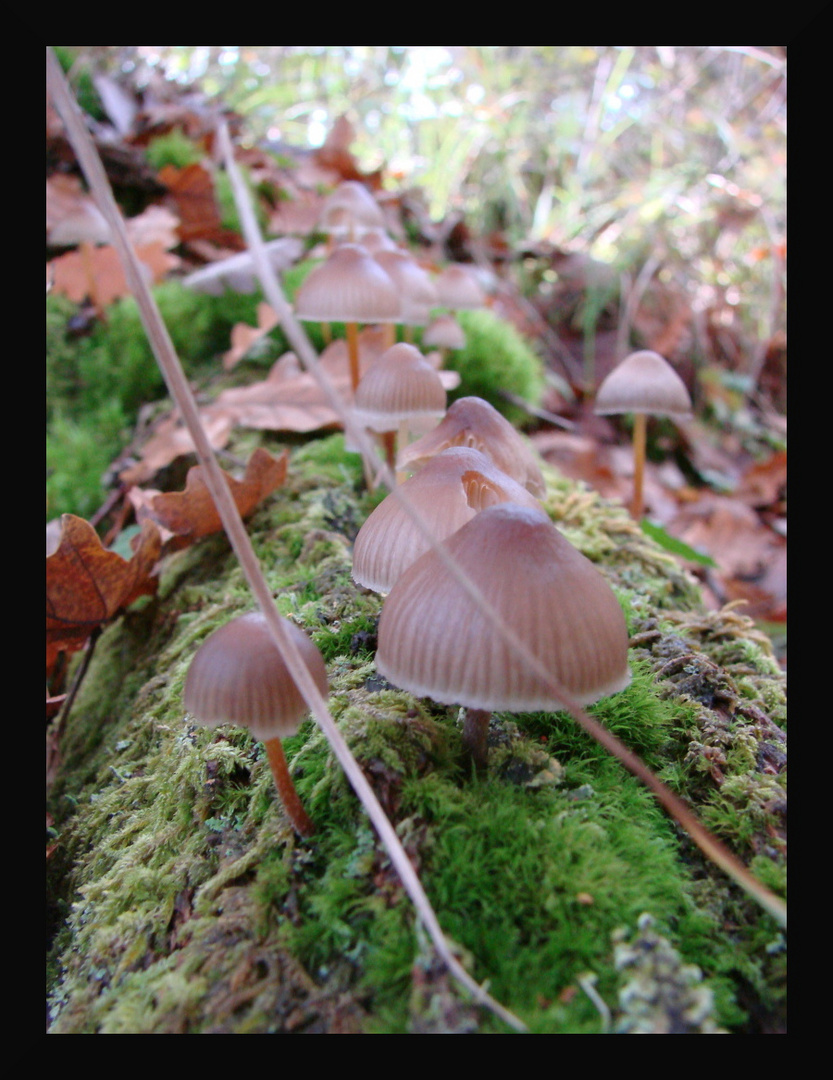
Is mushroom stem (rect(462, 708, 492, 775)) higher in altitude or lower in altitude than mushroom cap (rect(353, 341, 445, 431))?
lower

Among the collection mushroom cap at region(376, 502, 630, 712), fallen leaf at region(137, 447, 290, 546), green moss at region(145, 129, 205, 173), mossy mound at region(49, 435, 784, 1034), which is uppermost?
green moss at region(145, 129, 205, 173)

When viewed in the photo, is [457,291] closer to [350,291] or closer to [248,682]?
[350,291]

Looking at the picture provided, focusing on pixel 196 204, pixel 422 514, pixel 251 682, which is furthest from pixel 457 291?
pixel 251 682

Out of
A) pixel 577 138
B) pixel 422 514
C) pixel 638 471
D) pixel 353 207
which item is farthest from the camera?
pixel 577 138

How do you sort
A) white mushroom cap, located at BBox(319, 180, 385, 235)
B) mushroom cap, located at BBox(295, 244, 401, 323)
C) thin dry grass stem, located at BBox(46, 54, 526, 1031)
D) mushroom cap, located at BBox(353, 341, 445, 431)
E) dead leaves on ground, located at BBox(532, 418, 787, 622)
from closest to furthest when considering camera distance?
thin dry grass stem, located at BBox(46, 54, 526, 1031)
mushroom cap, located at BBox(353, 341, 445, 431)
mushroom cap, located at BBox(295, 244, 401, 323)
white mushroom cap, located at BBox(319, 180, 385, 235)
dead leaves on ground, located at BBox(532, 418, 787, 622)

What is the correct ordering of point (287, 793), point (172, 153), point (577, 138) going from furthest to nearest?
point (577, 138) < point (172, 153) < point (287, 793)

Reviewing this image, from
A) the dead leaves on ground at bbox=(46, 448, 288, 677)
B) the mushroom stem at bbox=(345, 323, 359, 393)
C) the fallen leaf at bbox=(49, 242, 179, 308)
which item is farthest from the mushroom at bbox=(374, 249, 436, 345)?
the fallen leaf at bbox=(49, 242, 179, 308)

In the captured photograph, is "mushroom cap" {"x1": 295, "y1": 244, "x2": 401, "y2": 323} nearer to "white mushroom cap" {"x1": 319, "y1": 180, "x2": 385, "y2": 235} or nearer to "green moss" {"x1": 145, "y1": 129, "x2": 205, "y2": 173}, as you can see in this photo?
"white mushroom cap" {"x1": 319, "y1": 180, "x2": 385, "y2": 235}
